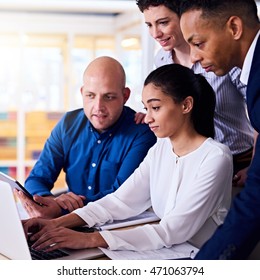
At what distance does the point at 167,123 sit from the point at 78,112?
0.94 feet

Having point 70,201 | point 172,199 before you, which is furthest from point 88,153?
point 172,199

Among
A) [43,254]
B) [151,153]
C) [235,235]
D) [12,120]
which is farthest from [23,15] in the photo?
[235,235]

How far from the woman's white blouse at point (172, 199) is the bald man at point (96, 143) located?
0.24ft

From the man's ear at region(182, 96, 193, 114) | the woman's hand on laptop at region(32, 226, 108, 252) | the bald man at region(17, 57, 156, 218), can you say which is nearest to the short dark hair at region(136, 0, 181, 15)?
the bald man at region(17, 57, 156, 218)

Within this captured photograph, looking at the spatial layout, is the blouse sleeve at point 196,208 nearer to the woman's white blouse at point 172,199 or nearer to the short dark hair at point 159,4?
the woman's white blouse at point 172,199

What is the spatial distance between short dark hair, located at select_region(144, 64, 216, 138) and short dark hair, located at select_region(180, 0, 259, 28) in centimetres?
14

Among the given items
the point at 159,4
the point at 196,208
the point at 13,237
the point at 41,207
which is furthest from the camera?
the point at 159,4

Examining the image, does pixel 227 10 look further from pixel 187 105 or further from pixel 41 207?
pixel 41 207

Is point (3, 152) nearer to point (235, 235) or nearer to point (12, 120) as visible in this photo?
point (12, 120)

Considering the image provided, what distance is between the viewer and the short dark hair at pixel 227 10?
90 centimetres

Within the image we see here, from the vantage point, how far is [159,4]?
1.17 metres

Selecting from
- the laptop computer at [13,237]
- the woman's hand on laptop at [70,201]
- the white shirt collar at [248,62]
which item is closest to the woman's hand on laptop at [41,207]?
the woman's hand on laptop at [70,201]

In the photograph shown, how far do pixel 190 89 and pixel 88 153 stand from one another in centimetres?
31

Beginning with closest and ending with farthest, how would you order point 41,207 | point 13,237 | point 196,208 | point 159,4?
point 13,237 → point 196,208 → point 41,207 → point 159,4
